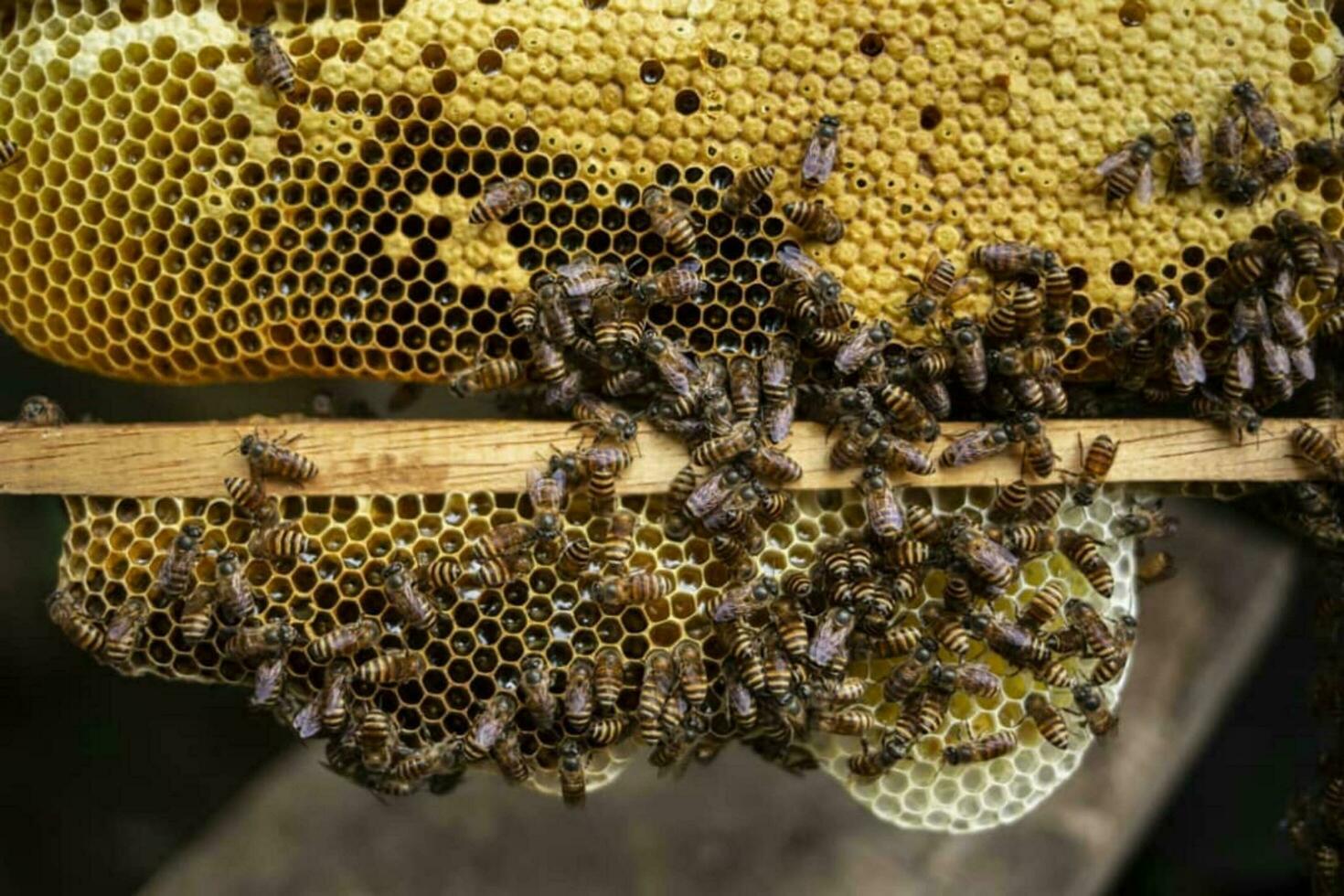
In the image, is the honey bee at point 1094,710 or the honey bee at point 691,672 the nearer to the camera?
the honey bee at point 691,672

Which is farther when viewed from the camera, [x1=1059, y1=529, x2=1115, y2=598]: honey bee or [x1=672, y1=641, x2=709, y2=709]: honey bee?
[x1=1059, y1=529, x2=1115, y2=598]: honey bee

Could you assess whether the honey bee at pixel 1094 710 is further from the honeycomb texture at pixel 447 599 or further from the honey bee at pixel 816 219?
the honey bee at pixel 816 219

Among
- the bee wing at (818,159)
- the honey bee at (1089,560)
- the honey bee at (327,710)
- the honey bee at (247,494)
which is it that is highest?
the bee wing at (818,159)

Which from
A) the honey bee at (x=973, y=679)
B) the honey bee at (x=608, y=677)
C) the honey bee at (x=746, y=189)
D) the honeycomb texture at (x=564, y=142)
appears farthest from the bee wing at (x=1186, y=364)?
the honey bee at (x=608, y=677)

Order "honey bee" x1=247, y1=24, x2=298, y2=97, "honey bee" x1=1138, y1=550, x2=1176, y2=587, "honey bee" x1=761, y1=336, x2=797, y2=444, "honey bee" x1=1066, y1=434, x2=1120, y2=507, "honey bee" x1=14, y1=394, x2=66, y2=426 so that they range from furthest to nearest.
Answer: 1. "honey bee" x1=1138, y1=550, x2=1176, y2=587
2. "honey bee" x1=14, y1=394, x2=66, y2=426
3. "honey bee" x1=1066, y1=434, x2=1120, y2=507
4. "honey bee" x1=761, y1=336, x2=797, y2=444
5. "honey bee" x1=247, y1=24, x2=298, y2=97

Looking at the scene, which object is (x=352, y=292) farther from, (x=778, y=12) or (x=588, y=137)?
(x=778, y=12)

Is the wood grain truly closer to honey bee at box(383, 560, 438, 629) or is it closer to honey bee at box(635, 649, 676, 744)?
honey bee at box(383, 560, 438, 629)

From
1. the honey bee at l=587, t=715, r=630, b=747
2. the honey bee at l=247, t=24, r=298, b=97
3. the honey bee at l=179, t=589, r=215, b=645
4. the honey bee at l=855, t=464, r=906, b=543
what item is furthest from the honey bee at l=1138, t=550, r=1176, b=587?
the honey bee at l=247, t=24, r=298, b=97
